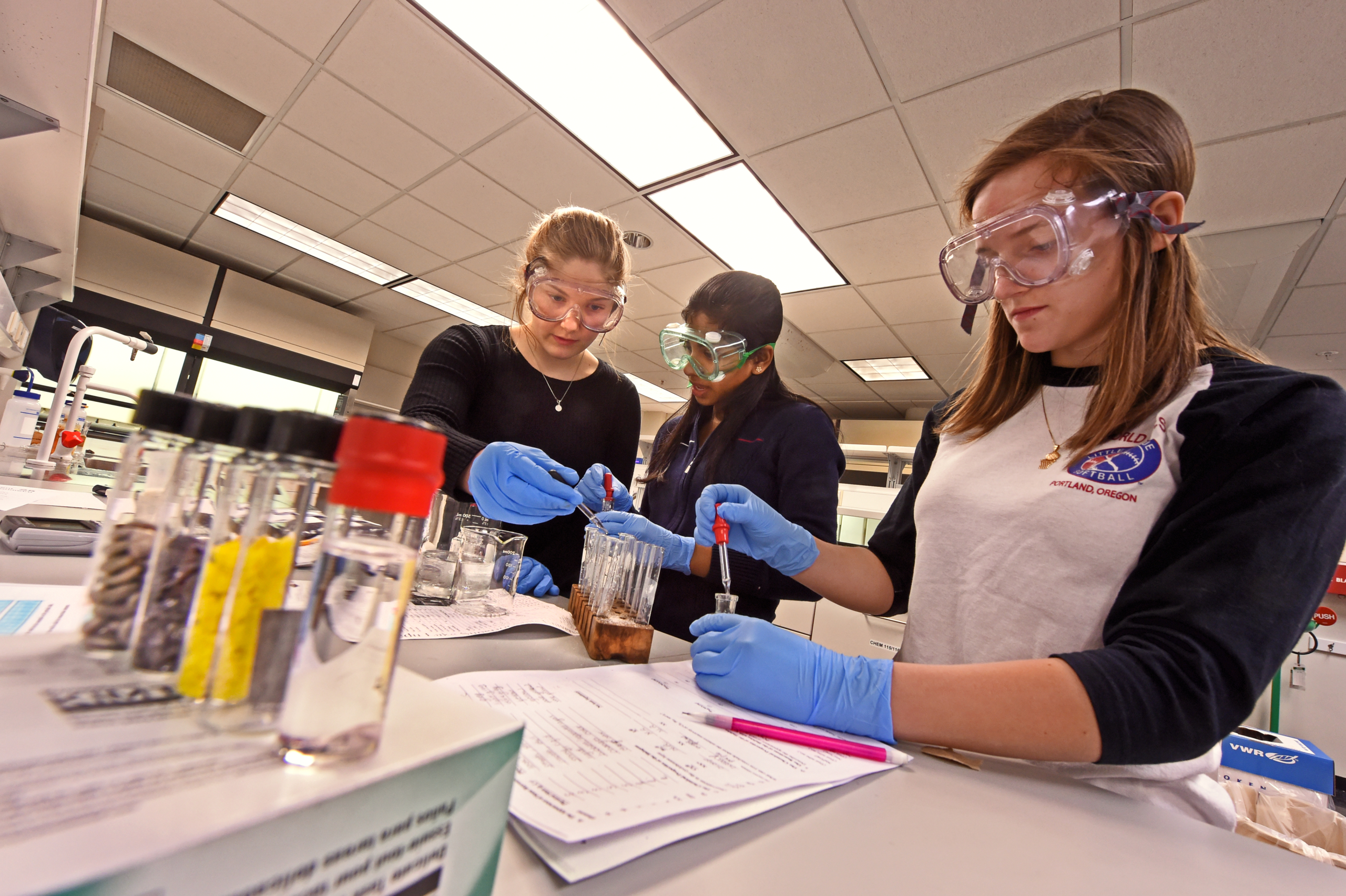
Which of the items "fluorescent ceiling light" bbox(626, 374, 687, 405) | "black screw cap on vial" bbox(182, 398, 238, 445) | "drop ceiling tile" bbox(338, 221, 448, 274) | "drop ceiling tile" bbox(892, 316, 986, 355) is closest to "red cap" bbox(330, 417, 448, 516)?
"black screw cap on vial" bbox(182, 398, 238, 445)

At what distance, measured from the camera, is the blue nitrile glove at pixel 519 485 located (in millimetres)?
1134

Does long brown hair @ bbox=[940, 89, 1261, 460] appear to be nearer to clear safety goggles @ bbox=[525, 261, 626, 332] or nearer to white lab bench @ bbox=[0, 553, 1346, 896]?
white lab bench @ bbox=[0, 553, 1346, 896]

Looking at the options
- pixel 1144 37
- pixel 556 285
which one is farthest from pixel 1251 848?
pixel 1144 37

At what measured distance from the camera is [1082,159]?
0.94m

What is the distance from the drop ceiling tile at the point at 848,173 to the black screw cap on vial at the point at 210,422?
2948mm

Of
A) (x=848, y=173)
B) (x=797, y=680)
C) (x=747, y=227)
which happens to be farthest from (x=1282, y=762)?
(x=747, y=227)

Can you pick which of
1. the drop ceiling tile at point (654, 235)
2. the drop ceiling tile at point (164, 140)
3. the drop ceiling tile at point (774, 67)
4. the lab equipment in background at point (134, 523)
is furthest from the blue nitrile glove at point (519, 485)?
the drop ceiling tile at point (164, 140)

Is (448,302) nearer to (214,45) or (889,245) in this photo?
(214,45)

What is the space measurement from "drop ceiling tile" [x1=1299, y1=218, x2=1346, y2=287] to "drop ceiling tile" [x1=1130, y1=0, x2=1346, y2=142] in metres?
1.04

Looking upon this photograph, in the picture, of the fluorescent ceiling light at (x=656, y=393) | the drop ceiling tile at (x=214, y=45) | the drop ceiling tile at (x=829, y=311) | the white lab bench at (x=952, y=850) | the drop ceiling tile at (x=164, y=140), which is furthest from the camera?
the fluorescent ceiling light at (x=656, y=393)

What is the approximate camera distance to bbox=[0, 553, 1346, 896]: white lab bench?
0.40 metres

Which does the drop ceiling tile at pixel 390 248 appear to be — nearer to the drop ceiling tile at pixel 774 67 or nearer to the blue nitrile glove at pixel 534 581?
the drop ceiling tile at pixel 774 67

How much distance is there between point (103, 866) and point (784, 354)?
5331 millimetres

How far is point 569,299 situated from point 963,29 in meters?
1.85
